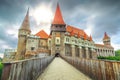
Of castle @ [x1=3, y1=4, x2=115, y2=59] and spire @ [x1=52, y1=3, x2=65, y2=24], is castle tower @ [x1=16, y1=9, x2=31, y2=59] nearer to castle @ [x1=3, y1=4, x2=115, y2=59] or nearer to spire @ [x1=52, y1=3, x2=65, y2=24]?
castle @ [x1=3, y1=4, x2=115, y2=59]

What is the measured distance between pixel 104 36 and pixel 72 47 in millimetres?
46027

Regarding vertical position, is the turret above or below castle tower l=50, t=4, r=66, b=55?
above

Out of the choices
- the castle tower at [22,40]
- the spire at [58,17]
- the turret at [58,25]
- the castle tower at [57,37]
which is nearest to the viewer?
the castle tower at [57,37]

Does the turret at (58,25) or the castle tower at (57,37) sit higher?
the turret at (58,25)

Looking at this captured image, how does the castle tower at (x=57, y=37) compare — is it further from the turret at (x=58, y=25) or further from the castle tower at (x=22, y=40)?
the castle tower at (x=22, y=40)

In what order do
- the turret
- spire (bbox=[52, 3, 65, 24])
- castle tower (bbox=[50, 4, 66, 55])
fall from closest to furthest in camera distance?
1. castle tower (bbox=[50, 4, 66, 55])
2. the turret
3. spire (bbox=[52, 3, 65, 24])

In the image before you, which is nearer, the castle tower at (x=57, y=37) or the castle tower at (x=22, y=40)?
the castle tower at (x=57, y=37)

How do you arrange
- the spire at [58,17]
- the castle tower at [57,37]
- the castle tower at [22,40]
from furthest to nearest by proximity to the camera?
the spire at [58,17] → the castle tower at [22,40] → the castle tower at [57,37]

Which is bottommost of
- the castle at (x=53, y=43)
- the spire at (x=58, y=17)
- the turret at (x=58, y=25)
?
the castle at (x=53, y=43)

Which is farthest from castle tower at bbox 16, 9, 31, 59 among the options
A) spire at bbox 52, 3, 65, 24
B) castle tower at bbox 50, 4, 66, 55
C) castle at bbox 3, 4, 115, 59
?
spire at bbox 52, 3, 65, 24

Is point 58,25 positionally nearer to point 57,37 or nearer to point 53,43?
point 57,37

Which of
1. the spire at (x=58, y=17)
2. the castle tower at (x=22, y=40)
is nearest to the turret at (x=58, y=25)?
the spire at (x=58, y=17)

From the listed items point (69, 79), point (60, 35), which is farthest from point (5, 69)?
point (60, 35)

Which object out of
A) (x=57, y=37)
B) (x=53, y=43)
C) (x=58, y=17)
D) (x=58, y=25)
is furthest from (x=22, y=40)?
(x=58, y=17)
